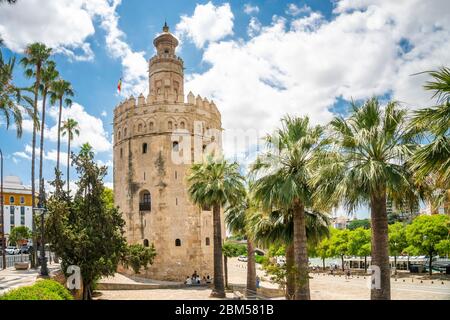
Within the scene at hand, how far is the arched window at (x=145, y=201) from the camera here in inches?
1372

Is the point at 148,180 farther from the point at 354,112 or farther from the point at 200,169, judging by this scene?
the point at 354,112

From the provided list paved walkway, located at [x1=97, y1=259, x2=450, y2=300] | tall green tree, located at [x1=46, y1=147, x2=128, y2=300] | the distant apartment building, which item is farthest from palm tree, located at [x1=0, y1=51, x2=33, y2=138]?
the distant apartment building

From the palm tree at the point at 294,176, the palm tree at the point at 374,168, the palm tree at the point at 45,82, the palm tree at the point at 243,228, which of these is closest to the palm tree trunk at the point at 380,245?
the palm tree at the point at 374,168

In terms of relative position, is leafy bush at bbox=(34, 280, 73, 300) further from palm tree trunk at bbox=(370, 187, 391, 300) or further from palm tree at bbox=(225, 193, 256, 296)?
palm tree at bbox=(225, 193, 256, 296)

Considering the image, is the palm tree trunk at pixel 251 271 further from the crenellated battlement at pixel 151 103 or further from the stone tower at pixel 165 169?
the crenellated battlement at pixel 151 103

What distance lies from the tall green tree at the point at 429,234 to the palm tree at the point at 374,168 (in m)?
26.4

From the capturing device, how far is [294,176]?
12.3m

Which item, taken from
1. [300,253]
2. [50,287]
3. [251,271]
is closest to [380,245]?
[300,253]

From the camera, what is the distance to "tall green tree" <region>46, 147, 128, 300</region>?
59.0 ft

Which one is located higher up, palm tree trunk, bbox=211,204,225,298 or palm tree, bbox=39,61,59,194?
palm tree, bbox=39,61,59,194

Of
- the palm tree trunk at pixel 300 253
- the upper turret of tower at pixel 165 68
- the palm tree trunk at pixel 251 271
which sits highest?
the upper turret of tower at pixel 165 68

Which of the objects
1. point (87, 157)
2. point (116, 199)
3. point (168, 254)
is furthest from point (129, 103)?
point (87, 157)

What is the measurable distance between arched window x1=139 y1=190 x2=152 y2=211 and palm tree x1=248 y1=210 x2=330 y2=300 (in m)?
21.0

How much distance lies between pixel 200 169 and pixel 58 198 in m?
8.11
